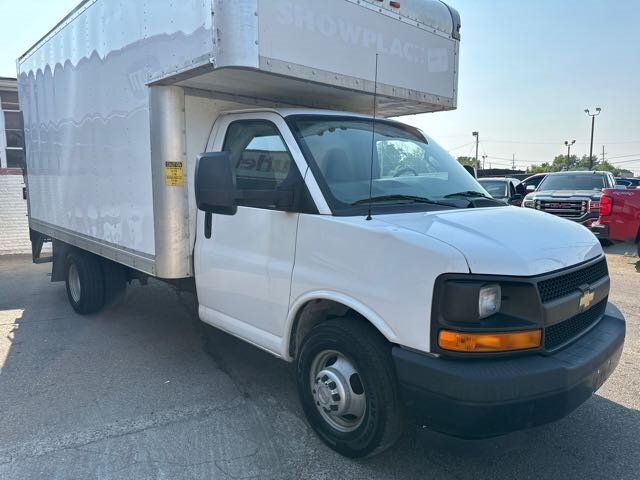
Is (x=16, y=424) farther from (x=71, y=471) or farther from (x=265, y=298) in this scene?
(x=265, y=298)

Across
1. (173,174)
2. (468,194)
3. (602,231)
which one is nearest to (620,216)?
(602,231)

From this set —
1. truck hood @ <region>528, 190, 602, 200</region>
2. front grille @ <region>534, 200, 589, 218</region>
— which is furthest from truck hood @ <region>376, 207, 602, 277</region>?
truck hood @ <region>528, 190, 602, 200</region>

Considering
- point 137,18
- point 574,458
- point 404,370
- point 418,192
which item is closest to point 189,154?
point 137,18

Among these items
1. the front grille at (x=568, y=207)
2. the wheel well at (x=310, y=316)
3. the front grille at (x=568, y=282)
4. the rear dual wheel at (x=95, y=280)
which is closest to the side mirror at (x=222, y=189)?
the wheel well at (x=310, y=316)

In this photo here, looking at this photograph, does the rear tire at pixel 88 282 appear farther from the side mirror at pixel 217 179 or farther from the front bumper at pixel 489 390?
the front bumper at pixel 489 390

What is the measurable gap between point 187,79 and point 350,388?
8.13 feet

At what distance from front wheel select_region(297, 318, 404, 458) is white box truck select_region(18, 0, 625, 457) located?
0.01 metres

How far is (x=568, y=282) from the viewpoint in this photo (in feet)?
9.00

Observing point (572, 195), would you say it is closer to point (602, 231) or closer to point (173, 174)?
point (602, 231)

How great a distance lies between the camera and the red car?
8.94m

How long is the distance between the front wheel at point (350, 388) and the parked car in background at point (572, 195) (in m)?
9.67

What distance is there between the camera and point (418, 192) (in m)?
3.41

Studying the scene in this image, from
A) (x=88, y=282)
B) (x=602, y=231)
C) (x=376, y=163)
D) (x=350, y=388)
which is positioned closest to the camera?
(x=350, y=388)

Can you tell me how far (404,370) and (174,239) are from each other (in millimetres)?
2261
